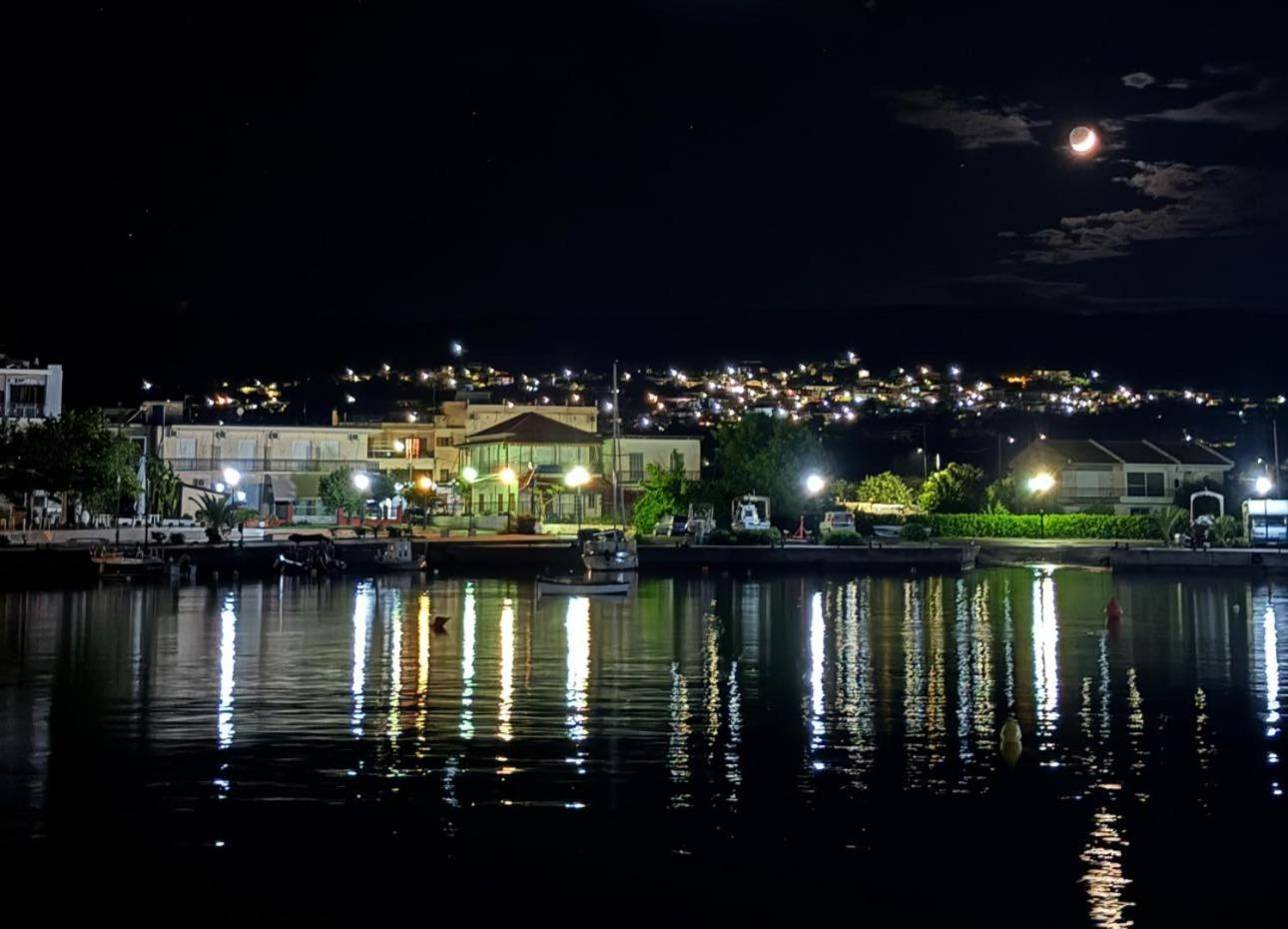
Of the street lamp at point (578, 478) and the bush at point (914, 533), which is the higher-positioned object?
the street lamp at point (578, 478)

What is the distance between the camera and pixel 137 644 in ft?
111

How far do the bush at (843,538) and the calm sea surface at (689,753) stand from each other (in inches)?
1142

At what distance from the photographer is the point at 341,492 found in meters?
82.6

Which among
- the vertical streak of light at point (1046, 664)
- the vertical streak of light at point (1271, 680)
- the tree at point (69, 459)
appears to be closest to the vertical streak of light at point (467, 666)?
the vertical streak of light at point (1046, 664)

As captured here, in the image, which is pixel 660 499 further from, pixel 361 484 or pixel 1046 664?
pixel 1046 664

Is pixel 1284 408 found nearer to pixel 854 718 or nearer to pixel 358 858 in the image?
pixel 854 718

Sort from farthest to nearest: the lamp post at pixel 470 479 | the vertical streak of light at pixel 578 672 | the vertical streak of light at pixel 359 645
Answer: the lamp post at pixel 470 479 → the vertical streak of light at pixel 359 645 → the vertical streak of light at pixel 578 672

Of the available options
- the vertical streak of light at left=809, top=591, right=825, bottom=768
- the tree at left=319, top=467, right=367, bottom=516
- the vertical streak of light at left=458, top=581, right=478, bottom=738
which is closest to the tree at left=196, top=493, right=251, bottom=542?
the tree at left=319, top=467, right=367, bottom=516

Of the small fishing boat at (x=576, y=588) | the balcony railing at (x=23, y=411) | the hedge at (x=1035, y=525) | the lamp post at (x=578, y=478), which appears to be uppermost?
the balcony railing at (x=23, y=411)

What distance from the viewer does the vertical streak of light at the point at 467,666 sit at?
2230 cm

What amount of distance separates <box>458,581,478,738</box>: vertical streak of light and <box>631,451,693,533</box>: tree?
2899 cm

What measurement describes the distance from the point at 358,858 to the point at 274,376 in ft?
610

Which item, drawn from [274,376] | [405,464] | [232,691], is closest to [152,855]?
[232,691]

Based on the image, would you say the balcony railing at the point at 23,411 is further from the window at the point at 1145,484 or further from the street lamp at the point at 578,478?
the window at the point at 1145,484
